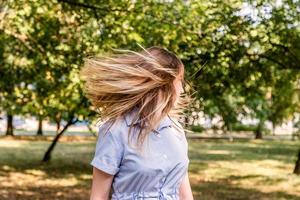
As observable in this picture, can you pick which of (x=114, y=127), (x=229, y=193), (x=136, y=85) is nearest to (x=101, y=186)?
(x=114, y=127)

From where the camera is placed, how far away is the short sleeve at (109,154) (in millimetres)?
2381

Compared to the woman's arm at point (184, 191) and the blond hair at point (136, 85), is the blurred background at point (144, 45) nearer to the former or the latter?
the woman's arm at point (184, 191)

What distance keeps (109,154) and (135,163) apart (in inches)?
4.3

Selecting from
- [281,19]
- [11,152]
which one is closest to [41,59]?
[281,19]

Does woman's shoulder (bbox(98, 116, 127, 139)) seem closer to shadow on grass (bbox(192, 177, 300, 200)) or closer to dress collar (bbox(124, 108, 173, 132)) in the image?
dress collar (bbox(124, 108, 173, 132))

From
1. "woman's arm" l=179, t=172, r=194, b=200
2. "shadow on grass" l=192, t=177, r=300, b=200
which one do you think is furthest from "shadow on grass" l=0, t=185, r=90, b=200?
"woman's arm" l=179, t=172, r=194, b=200

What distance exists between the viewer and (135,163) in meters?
2.38

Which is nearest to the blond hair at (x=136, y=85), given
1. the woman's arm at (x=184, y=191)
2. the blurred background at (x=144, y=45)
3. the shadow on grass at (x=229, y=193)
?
the woman's arm at (x=184, y=191)

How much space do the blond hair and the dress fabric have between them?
2.0 inches

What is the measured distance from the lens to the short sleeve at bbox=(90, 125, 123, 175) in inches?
93.7

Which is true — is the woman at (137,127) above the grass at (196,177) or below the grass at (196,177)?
above

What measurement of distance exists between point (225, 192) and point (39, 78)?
16.7 feet

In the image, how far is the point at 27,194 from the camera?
12281mm

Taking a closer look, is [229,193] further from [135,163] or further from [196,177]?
[135,163]
